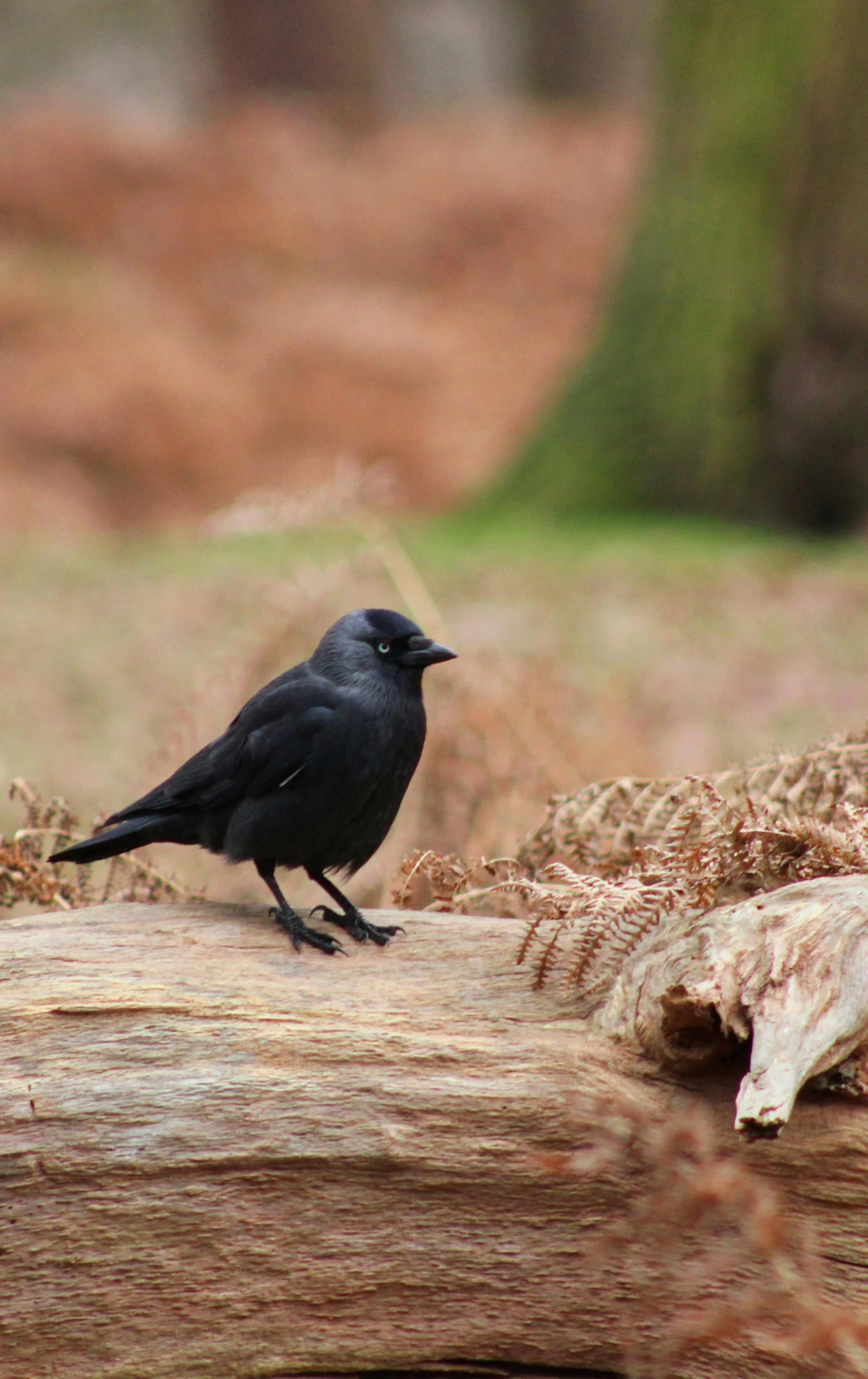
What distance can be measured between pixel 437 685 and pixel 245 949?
7.83ft

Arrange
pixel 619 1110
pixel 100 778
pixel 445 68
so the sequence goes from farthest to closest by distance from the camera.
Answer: pixel 445 68, pixel 100 778, pixel 619 1110

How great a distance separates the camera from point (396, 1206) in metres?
2.54

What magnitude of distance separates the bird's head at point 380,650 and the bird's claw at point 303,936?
54 centimetres

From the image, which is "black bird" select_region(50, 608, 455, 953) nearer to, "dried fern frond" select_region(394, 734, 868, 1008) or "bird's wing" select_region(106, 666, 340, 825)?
"bird's wing" select_region(106, 666, 340, 825)

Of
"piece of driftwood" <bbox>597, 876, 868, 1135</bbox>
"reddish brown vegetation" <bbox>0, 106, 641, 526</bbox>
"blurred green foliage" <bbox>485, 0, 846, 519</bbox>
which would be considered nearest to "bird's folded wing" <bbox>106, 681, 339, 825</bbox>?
"piece of driftwood" <bbox>597, 876, 868, 1135</bbox>

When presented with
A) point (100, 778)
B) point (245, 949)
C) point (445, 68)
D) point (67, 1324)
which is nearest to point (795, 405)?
point (100, 778)

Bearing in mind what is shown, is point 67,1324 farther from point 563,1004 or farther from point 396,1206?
point 563,1004

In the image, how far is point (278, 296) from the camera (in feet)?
64.0

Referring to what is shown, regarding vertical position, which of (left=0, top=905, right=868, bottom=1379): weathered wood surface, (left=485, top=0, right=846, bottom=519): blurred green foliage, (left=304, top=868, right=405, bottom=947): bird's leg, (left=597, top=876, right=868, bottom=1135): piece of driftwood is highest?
(left=485, top=0, right=846, bottom=519): blurred green foliage

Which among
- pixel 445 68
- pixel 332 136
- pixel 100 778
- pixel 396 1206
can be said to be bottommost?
pixel 100 778

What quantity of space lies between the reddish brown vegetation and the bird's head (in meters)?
12.9

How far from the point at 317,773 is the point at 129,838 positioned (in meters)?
0.51

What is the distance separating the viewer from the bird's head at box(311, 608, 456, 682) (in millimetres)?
3324

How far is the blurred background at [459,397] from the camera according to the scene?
676 cm
